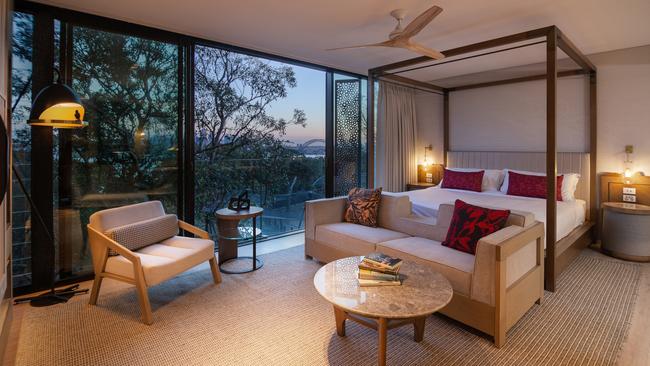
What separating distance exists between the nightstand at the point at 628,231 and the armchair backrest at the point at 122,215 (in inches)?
197

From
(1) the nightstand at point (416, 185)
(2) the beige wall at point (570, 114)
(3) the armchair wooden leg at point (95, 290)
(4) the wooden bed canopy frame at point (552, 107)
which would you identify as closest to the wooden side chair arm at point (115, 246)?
(3) the armchair wooden leg at point (95, 290)

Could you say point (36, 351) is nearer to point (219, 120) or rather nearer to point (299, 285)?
point (299, 285)

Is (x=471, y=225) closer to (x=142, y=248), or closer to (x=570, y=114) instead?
(x=142, y=248)

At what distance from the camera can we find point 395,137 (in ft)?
19.0

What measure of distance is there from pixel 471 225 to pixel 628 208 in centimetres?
247

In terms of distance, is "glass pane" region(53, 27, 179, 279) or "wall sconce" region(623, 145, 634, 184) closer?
"glass pane" region(53, 27, 179, 279)

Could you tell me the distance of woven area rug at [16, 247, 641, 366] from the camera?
2.11 meters

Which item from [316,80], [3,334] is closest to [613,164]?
[316,80]

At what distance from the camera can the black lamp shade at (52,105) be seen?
2613mm

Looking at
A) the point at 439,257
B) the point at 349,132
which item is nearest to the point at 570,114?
the point at 349,132

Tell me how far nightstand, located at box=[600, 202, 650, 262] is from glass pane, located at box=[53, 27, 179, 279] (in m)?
5.06

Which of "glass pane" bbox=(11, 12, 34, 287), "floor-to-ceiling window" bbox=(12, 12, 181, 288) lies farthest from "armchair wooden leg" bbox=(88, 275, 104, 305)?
"glass pane" bbox=(11, 12, 34, 287)

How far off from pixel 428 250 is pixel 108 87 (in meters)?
3.40

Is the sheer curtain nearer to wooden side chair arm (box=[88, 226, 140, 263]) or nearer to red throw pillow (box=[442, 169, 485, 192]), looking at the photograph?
red throw pillow (box=[442, 169, 485, 192])
